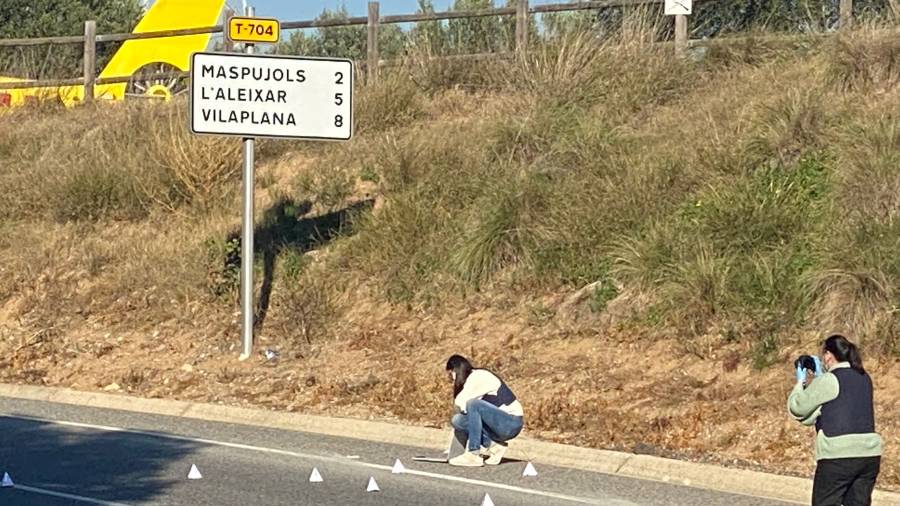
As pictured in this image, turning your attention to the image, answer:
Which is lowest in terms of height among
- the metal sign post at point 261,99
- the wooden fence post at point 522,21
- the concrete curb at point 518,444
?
the concrete curb at point 518,444

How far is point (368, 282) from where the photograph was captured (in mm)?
18125

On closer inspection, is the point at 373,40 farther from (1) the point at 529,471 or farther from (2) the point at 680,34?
(1) the point at 529,471

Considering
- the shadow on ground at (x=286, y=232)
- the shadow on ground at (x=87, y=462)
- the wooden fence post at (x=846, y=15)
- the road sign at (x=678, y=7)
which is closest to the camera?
the shadow on ground at (x=87, y=462)

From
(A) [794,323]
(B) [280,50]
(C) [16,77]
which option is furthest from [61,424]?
(C) [16,77]

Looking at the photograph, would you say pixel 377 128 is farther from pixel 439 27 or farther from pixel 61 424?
pixel 61 424

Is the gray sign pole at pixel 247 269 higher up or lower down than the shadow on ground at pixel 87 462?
higher up

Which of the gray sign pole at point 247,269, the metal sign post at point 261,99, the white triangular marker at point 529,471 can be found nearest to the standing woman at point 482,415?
the white triangular marker at point 529,471

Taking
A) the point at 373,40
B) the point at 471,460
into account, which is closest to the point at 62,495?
the point at 471,460

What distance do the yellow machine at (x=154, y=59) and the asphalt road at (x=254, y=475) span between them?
15865 millimetres

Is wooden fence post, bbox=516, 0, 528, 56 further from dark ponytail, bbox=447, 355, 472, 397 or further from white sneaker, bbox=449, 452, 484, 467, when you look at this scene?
white sneaker, bbox=449, 452, 484, 467

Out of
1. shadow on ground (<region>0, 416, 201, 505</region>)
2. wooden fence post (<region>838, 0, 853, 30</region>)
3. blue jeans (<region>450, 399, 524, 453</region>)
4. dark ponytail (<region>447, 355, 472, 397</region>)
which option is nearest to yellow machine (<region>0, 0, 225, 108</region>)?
wooden fence post (<region>838, 0, 853, 30</region>)

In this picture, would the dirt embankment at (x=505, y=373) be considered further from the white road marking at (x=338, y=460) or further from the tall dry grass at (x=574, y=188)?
the white road marking at (x=338, y=460)

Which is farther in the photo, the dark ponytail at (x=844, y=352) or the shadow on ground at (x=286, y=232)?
the shadow on ground at (x=286, y=232)

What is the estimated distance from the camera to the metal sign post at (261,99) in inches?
685
